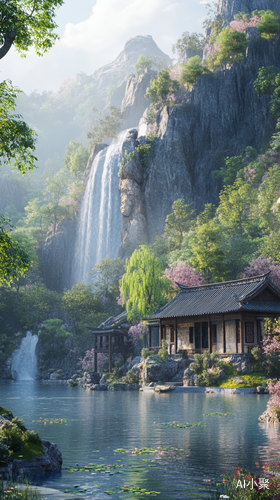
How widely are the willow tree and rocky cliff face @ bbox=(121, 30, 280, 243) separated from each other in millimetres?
16640

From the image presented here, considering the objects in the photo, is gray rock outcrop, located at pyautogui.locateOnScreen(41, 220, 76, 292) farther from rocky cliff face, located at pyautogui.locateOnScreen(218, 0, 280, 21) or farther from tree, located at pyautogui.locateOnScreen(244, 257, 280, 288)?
rocky cliff face, located at pyautogui.locateOnScreen(218, 0, 280, 21)

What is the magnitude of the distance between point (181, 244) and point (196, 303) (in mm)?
15852

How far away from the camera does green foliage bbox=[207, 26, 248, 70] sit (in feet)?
200

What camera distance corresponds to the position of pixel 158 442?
511 inches

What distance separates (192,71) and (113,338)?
36277 millimetres

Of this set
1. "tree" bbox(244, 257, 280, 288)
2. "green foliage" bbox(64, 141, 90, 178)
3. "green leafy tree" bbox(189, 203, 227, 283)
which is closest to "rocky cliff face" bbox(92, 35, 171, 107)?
"green foliage" bbox(64, 141, 90, 178)

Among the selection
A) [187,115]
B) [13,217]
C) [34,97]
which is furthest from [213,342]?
[34,97]

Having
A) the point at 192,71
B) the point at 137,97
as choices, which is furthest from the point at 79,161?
the point at 192,71

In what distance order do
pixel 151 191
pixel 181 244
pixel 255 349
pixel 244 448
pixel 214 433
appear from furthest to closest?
1. pixel 151 191
2. pixel 181 244
3. pixel 255 349
4. pixel 214 433
5. pixel 244 448

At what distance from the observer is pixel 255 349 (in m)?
33.1

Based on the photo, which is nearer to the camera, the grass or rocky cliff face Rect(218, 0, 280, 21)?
the grass

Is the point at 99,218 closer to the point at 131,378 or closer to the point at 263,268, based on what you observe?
the point at 263,268

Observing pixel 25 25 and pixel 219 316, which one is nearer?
pixel 25 25

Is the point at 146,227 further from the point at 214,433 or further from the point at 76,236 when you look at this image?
the point at 214,433
